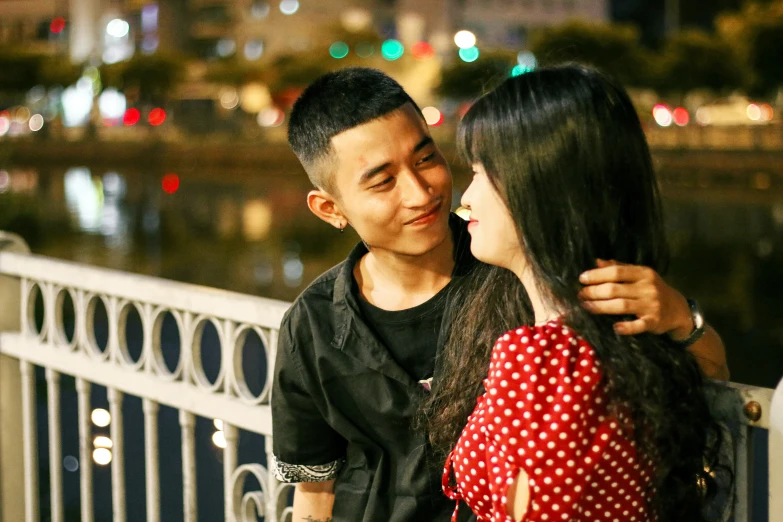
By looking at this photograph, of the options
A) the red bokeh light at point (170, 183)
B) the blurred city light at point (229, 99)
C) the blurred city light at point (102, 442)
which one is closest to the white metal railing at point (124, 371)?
the blurred city light at point (102, 442)

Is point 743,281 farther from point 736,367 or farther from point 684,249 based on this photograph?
point 736,367

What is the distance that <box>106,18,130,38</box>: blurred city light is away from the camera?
63.6m

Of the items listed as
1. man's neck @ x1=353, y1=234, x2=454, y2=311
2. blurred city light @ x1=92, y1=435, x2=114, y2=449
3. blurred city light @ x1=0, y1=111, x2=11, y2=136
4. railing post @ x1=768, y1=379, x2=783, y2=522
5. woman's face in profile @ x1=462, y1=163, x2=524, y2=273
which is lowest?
blurred city light @ x1=0, y1=111, x2=11, y2=136

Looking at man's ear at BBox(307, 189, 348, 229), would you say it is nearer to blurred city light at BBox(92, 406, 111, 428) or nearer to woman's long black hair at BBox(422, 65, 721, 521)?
woman's long black hair at BBox(422, 65, 721, 521)

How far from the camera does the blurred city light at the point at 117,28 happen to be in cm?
6359

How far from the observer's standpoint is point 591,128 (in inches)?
57.9

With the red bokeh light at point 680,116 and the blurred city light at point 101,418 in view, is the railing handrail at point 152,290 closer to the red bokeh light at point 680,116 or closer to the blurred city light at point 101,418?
the blurred city light at point 101,418

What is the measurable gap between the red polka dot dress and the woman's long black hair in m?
0.03

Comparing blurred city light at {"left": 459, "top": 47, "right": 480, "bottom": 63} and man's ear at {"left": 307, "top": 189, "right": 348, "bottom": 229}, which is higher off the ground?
man's ear at {"left": 307, "top": 189, "right": 348, "bottom": 229}

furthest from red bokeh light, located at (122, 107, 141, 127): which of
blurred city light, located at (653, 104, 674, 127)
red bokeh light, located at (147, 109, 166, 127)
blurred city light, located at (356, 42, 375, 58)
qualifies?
blurred city light, located at (653, 104, 674, 127)

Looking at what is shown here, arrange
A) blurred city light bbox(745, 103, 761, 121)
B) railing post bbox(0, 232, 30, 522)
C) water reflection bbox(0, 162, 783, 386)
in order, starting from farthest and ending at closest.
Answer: blurred city light bbox(745, 103, 761, 121)
water reflection bbox(0, 162, 783, 386)
railing post bbox(0, 232, 30, 522)

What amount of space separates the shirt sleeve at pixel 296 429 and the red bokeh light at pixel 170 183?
83.6 ft

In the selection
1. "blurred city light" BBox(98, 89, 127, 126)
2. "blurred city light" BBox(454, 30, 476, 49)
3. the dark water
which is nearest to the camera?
the dark water

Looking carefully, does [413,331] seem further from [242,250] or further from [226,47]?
[226,47]
